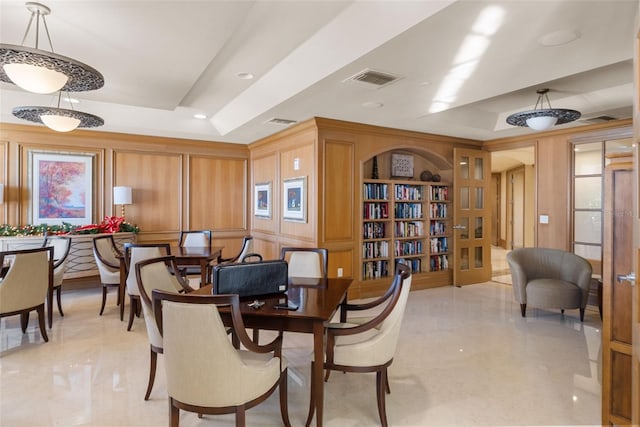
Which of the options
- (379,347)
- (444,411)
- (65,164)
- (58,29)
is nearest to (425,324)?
(444,411)

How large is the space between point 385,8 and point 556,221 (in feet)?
15.4

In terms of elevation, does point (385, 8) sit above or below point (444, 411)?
above

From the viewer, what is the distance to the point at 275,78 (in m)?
4.00

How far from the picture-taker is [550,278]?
4.78 m

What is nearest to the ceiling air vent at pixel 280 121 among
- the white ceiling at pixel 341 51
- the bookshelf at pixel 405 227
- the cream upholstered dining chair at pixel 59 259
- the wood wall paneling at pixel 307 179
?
the white ceiling at pixel 341 51

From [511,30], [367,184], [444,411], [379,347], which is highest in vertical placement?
[511,30]

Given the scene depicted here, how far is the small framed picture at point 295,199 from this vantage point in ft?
17.6

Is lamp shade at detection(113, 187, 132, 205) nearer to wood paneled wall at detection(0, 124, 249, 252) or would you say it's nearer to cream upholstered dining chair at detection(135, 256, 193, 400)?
wood paneled wall at detection(0, 124, 249, 252)

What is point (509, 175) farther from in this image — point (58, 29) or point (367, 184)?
point (58, 29)

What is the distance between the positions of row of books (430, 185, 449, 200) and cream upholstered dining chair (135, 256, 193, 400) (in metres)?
4.59

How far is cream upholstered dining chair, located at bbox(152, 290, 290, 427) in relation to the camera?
1.77 metres

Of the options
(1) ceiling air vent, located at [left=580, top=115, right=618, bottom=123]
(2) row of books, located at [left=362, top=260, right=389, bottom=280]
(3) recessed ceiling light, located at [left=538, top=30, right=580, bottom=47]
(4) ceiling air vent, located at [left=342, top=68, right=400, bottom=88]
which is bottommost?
(2) row of books, located at [left=362, top=260, right=389, bottom=280]

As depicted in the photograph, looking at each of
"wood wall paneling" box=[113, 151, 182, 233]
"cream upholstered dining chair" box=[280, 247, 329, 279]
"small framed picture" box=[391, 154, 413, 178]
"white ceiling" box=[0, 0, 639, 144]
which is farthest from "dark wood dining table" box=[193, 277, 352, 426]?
"wood wall paneling" box=[113, 151, 182, 233]

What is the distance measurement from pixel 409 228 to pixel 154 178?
4.59m
